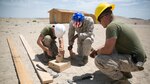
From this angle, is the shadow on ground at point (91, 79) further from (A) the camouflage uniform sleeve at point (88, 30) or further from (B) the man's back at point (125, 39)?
(A) the camouflage uniform sleeve at point (88, 30)

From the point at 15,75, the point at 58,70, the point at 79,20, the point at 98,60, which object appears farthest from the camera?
the point at 79,20

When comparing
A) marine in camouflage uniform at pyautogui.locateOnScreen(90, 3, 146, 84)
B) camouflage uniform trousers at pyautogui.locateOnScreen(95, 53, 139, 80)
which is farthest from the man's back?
camouflage uniform trousers at pyautogui.locateOnScreen(95, 53, 139, 80)

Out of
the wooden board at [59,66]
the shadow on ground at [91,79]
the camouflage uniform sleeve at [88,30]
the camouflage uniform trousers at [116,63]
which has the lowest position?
the shadow on ground at [91,79]

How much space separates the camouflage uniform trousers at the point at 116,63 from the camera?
2959 millimetres

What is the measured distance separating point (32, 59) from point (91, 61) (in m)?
1.67

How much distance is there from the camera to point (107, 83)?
336cm

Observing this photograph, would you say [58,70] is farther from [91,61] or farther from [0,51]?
[0,51]

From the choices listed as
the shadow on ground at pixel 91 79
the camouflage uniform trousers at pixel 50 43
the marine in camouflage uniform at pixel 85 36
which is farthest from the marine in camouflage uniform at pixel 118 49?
the camouflage uniform trousers at pixel 50 43

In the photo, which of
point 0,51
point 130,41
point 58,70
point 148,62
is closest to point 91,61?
point 58,70

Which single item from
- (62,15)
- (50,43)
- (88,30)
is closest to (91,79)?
(88,30)

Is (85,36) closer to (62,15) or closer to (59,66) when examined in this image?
(59,66)

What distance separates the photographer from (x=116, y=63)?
2996 mm

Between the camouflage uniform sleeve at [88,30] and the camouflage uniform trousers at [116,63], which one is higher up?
the camouflage uniform sleeve at [88,30]

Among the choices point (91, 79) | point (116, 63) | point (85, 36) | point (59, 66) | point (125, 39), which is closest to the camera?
point (125, 39)
